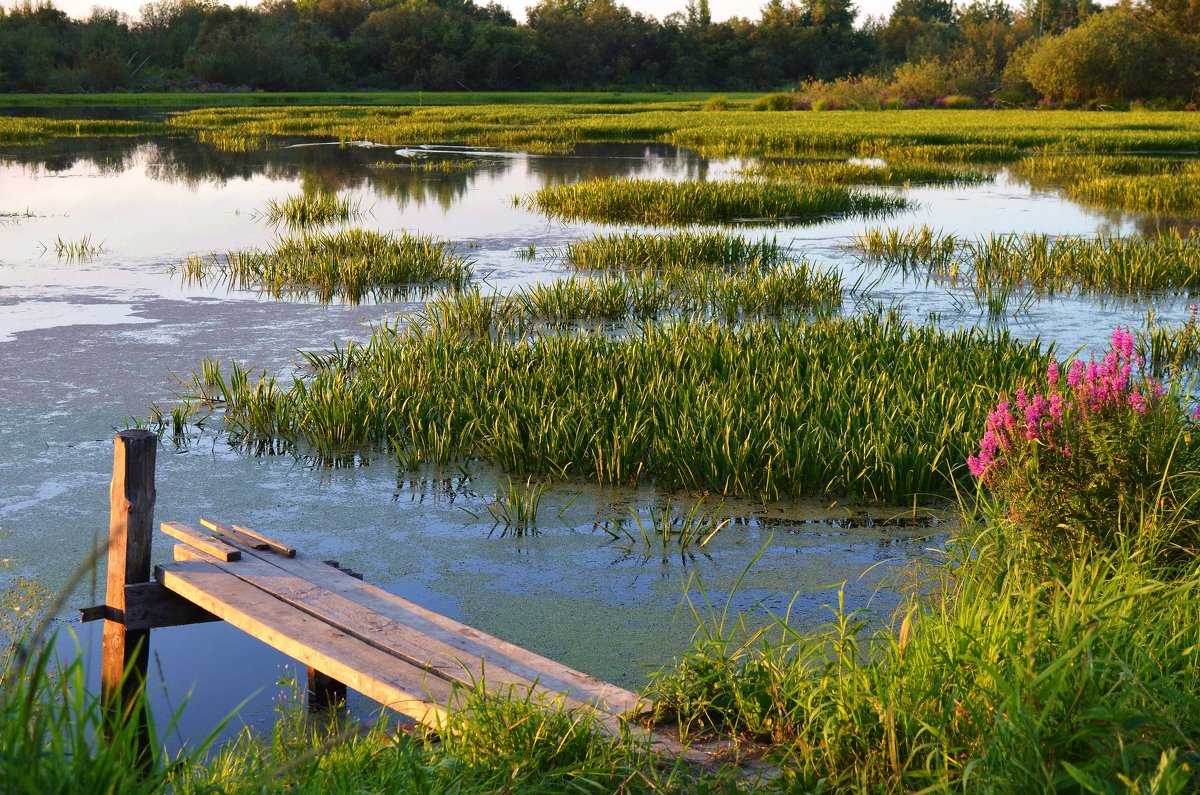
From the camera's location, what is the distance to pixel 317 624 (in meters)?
3.86

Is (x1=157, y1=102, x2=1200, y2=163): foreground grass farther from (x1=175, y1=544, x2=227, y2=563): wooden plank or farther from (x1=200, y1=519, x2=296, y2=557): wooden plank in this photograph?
(x1=175, y1=544, x2=227, y2=563): wooden plank

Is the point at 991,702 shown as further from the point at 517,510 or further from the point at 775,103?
the point at 775,103

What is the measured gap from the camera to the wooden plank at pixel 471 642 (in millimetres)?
3432

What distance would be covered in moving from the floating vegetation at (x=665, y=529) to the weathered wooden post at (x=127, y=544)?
6.62 ft

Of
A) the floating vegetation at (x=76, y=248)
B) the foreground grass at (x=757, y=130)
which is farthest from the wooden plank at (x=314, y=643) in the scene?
the foreground grass at (x=757, y=130)

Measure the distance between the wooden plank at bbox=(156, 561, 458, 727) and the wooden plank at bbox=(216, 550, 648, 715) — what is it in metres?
0.17

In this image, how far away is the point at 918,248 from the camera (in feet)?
46.6

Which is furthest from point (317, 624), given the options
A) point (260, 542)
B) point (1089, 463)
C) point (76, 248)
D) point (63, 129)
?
point (63, 129)

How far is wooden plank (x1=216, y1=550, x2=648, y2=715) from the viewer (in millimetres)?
3432

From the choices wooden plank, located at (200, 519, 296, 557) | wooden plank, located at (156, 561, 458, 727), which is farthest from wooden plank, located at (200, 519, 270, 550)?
wooden plank, located at (156, 561, 458, 727)

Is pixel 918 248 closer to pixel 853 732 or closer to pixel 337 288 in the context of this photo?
pixel 337 288

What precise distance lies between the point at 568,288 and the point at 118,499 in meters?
6.69

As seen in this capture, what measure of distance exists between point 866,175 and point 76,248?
14.5 meters

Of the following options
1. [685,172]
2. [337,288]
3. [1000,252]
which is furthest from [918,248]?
[685,172]
